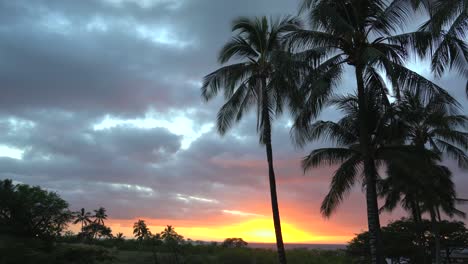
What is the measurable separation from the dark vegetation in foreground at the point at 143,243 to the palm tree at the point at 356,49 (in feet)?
41.4

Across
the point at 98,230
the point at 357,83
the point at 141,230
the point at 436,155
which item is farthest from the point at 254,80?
the point at 98,230

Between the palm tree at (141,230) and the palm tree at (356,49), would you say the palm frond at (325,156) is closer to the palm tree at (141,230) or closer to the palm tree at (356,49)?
the palm tree at (356,49)

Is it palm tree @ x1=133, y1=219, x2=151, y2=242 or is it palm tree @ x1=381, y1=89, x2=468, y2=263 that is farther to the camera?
palm tree @ x1=133, y1=219, x2=151, y2=242

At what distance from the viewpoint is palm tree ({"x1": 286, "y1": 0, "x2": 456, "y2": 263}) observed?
17109 millimetres

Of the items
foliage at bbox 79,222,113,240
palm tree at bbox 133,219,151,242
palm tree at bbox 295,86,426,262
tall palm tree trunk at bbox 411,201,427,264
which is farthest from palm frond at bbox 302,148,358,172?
foliage at bbox 79,222,113,240

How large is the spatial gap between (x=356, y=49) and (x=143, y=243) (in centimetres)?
5032

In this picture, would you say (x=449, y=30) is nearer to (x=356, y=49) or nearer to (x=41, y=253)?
(x=356, y=49)


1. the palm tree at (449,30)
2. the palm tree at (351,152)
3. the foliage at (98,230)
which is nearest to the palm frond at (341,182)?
the palm tree at (351,152)

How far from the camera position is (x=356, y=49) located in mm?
18266

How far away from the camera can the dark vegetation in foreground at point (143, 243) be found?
68.9 feet

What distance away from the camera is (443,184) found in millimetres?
29453

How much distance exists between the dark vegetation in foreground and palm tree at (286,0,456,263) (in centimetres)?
1260

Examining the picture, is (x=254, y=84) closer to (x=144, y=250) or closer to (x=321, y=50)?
(x=321, y=50)

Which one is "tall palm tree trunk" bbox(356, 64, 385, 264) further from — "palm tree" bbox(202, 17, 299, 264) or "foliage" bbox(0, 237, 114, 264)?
"foliage" bbox(0, 237, 114, 264)
